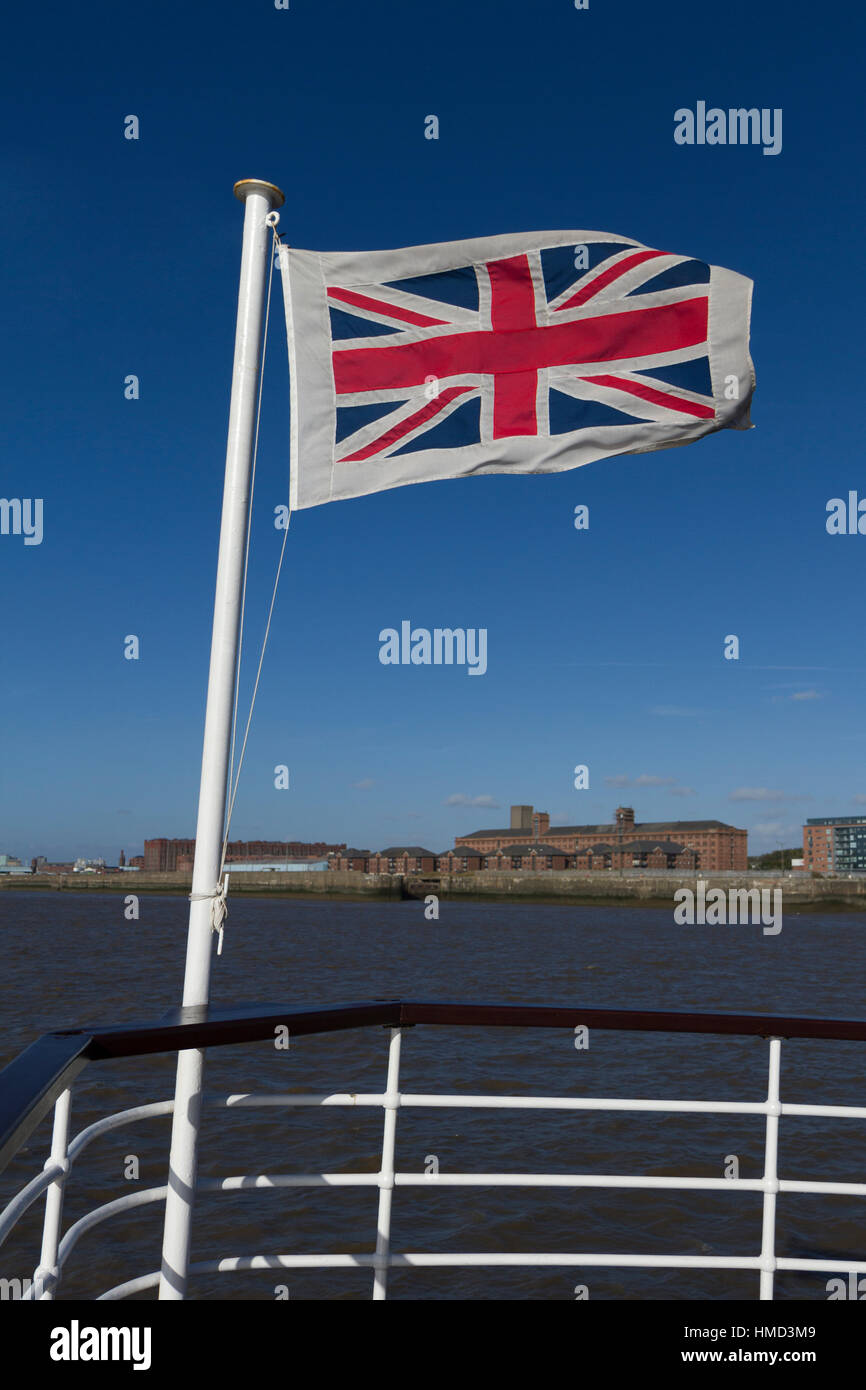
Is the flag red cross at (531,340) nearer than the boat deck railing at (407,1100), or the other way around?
the boat deck railing at (407,1100)

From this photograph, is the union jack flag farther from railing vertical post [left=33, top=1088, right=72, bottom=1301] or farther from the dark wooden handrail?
railing vertical post [left=33, top=1088, right=72, bottom=1301]

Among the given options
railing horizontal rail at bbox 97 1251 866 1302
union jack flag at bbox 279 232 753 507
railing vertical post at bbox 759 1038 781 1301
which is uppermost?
union jack flag at bbox 279 232 753 507

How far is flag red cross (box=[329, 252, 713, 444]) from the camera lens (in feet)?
16.0

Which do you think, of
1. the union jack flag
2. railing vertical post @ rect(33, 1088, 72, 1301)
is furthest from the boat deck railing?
the union jack flag

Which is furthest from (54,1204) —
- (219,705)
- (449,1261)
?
(219,705)

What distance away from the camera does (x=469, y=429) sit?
4809mm

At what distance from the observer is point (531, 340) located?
16.2 ft

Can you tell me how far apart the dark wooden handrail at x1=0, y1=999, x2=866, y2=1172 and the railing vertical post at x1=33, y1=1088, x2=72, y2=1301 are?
72mm

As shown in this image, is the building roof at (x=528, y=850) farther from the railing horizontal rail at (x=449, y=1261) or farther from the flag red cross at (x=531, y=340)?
the railing horizontal rail at (x=449, y=1261)

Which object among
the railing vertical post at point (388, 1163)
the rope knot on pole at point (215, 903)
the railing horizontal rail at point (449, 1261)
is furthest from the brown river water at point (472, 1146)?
the rope knot on pole at point (215, 903)

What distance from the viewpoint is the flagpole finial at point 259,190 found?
12.9 feet
